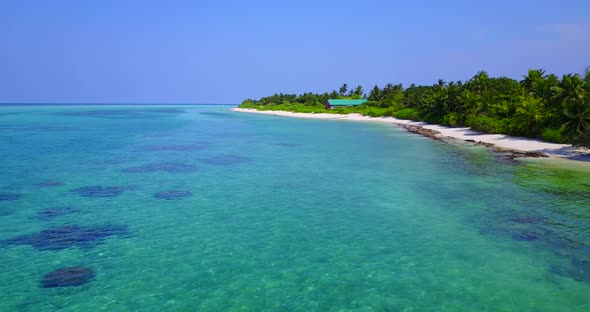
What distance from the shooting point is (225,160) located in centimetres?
4000

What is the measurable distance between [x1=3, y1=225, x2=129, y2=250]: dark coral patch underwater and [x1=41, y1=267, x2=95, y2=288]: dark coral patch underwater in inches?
88.6

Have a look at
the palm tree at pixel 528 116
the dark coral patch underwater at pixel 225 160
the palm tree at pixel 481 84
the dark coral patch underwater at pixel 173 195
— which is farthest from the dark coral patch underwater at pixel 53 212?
the palm tree at pixel 481 84

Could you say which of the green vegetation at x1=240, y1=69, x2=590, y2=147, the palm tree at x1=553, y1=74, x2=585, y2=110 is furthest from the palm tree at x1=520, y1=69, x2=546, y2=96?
the palm tree at x1=553, y1=74, x2=585, y2=110

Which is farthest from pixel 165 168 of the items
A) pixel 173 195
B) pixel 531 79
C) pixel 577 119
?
pixel 531 79

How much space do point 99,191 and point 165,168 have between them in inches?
378

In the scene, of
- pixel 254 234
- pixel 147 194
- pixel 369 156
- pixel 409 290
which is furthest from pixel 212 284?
pixel 369 156

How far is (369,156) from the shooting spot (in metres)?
42.9

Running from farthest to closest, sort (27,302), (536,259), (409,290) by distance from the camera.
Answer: (536,259) < (409,290) < (27,302)

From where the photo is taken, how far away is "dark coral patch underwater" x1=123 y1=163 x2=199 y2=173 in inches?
1318

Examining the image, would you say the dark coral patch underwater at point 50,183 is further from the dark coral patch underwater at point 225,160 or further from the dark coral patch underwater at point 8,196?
the dark coral patch underwater at point 225,160

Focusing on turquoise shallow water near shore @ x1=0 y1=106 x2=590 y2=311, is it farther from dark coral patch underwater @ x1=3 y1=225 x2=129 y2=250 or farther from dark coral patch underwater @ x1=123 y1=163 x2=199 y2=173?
dark coral patch underwater @ x1=123 y1=163 x2=199 y2=173

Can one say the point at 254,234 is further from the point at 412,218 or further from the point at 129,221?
the point at 412,218

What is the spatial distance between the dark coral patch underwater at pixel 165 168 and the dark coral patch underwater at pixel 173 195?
8.16m

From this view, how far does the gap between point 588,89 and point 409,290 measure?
1723 inches
